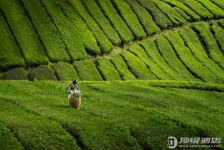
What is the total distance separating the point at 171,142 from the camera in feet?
66.9

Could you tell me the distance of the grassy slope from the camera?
61.3 ft

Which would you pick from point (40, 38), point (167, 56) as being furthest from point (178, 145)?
point (167, 56)

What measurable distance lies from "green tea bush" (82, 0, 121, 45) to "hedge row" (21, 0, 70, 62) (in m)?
6.50

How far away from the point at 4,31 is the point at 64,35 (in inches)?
254

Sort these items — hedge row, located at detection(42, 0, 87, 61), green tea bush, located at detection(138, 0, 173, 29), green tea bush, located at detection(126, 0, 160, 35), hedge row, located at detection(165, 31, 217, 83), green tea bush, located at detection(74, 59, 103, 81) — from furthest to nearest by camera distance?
green tea bush, located at detection(138, 0, 173, 29) < green tea bush, located at detection(126, 0, 160, 35) < hedge row, located at detection(165, 31, 217, 83) < hedge row, located at detection(42, 0, 87, 61) < green tea bush, located at detection(74, 59, 103, 81)

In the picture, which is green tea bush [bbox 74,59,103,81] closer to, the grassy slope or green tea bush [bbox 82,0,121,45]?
green tea bush [bbox 82,0,121,45]

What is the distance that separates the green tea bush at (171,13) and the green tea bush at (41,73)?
24.5m

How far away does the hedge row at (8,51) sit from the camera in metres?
35.0

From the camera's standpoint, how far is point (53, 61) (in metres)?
37.6

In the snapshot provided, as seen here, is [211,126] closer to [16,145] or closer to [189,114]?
[189,114]

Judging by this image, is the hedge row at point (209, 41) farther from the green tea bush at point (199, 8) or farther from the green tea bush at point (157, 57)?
the green tea bush at point (157, 57)

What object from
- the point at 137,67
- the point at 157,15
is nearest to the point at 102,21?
the point at 137,67

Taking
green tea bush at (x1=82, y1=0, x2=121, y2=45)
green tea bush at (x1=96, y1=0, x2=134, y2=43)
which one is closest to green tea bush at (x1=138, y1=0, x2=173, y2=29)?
green tea bush at (x1=96, y1=0, x2=134, y2=43)

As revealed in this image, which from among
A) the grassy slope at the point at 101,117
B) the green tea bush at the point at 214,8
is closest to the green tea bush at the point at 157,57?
the grassy slope at the point at 101,117
